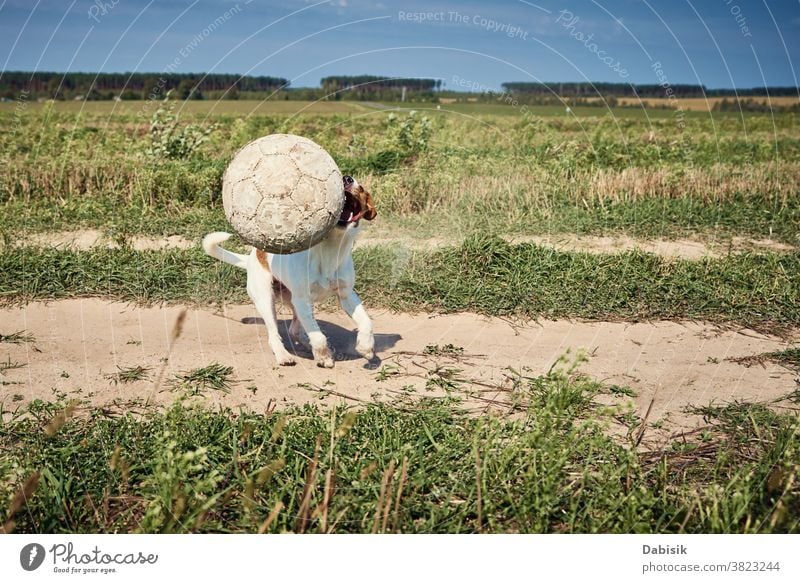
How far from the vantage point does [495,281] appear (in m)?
8.26

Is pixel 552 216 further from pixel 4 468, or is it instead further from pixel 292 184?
pixel 4 468

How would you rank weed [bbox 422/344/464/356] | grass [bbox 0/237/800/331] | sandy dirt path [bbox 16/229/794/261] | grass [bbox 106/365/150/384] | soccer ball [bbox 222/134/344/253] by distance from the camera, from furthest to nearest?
sandy dirt path [bbox 16/229/794/261] → grass [bbox 0/237/800/331] → weed [bbox 422/344/464/356] → grass [bbox 106/365/150/384] → soccer ball [bbox 222/134/344/253]

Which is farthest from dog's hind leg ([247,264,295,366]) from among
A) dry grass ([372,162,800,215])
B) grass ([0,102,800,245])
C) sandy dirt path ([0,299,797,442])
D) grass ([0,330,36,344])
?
dry grass ([372,162,800,215])

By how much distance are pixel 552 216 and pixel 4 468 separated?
916 cm

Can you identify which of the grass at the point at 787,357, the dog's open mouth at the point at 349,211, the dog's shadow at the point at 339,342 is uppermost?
the dog's open mouth at the point at 349,211

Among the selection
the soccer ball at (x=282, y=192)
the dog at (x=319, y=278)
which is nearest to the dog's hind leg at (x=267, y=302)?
the dog at (x=319, y=278)

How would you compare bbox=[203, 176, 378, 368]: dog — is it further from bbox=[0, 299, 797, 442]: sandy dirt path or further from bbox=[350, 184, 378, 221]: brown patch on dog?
bbox=[0, 299, 797, 442]: sandy dirt path

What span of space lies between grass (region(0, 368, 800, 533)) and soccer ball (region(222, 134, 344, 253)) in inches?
48.9

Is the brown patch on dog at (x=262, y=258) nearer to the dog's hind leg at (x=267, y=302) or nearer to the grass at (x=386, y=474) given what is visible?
the dog's hind leg at (x=267, y=302)

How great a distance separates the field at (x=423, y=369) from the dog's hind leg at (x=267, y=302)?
16 cm

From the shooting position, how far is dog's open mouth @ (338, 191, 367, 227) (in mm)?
5449

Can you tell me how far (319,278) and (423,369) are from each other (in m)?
1.17
